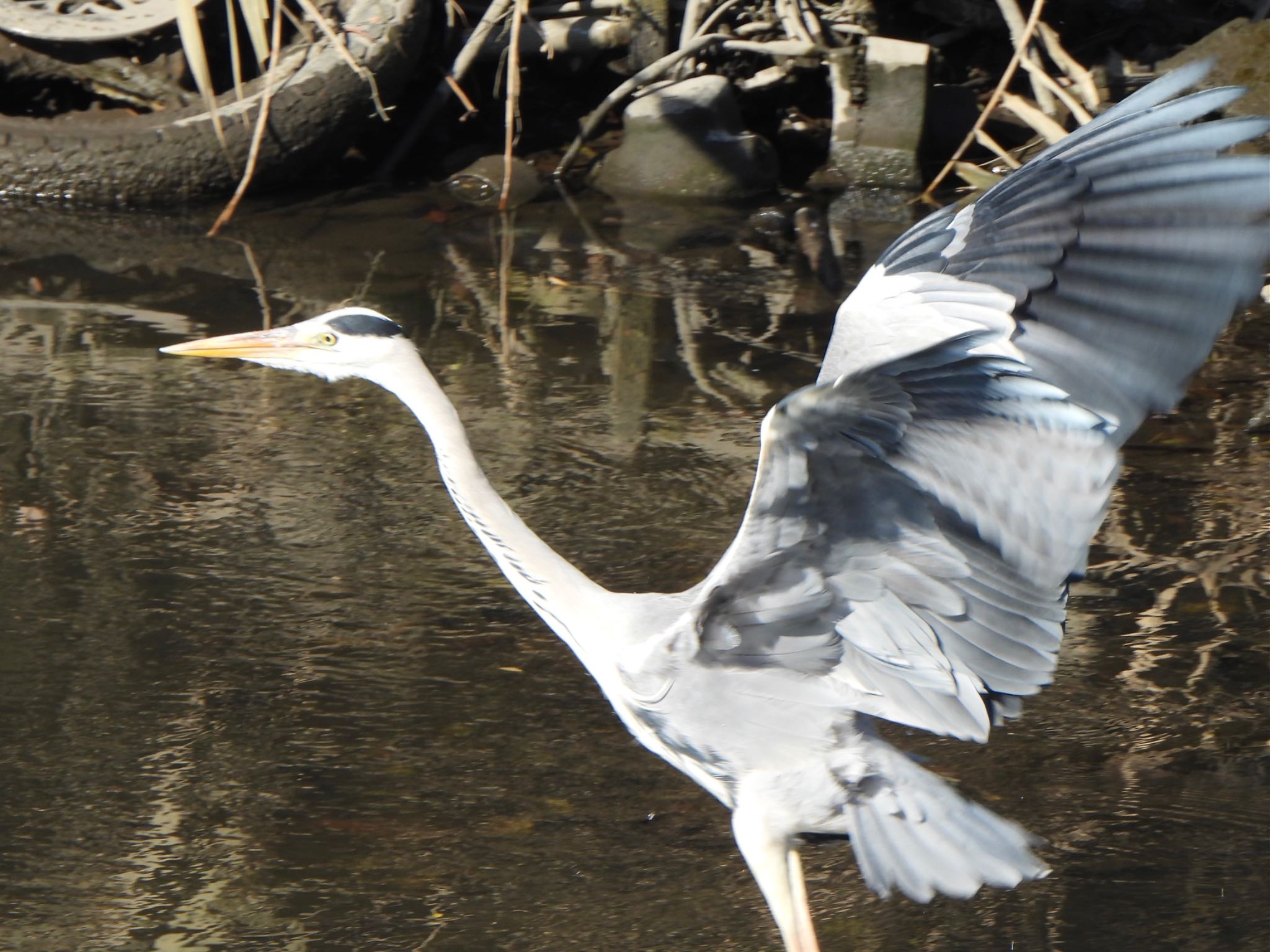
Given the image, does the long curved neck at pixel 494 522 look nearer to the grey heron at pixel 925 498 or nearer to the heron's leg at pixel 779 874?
the grey heron at pixel 925 498

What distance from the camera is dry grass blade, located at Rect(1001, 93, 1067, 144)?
7586 millimetres

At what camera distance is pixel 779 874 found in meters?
2.96

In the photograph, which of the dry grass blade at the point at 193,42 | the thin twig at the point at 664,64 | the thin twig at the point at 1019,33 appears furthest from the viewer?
the thin twig at the point at 664,64

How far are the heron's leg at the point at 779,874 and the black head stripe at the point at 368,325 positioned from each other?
1206 mm

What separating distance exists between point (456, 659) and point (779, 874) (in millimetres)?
1338

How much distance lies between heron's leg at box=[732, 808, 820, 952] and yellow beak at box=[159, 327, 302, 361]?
139 cm

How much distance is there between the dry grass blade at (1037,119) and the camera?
7586 millimetres

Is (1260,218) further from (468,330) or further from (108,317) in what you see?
(108,317)

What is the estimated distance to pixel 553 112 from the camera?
368 inches

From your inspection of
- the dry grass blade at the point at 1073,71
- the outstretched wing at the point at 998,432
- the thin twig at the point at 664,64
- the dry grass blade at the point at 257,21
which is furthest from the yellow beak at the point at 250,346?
the dry grass blade at the point at 1073,71

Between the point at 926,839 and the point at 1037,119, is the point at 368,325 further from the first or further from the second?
the point at 1037,119

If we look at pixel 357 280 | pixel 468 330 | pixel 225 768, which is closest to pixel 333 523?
pixel 225 768

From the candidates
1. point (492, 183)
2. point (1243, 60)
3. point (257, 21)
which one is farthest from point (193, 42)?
point (1243, 60)

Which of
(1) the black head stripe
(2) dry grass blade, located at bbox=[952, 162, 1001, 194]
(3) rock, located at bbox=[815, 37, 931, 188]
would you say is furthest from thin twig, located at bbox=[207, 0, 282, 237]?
(2) dry grass blade, located at bbox=[952, 162, 1001, 194]
